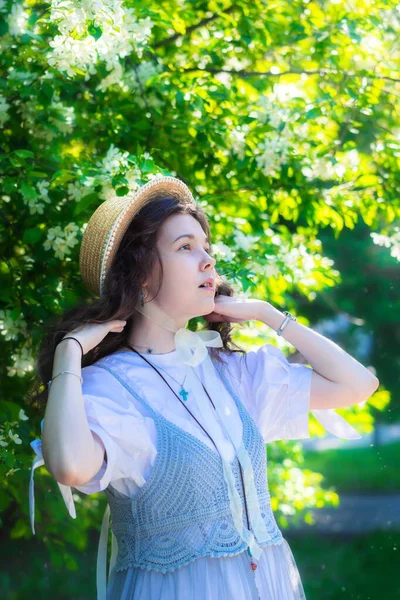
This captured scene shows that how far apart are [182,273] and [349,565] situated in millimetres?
8428

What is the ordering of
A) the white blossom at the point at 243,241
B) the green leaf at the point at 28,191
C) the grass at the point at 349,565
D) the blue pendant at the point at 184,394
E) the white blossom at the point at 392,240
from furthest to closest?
the grass at the point at 349,565, the white blossom at the point at 392,240, the white blossom at the point at 243,241, the green leaf at the point at 28,191, the blue pendant at the point at 184,394

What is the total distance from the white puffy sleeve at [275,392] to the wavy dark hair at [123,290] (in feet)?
1.02

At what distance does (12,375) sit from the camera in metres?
2.71

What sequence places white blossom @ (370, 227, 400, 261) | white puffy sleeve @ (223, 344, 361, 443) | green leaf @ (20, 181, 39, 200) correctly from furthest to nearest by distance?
white blossom @ (370, 227, 400, 261) < green leaf @ (20, 181, 39, 200) < white puffy sleeve @ (223, 344, 361, 443)

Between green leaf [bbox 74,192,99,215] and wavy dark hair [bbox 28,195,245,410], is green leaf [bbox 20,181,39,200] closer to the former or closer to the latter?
green leaf [bbox 74,192,99,215]

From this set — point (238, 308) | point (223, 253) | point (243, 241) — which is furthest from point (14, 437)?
point (243, 241)

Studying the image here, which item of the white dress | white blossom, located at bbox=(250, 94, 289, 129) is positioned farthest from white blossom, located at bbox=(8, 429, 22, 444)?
white blossom, located at bbox=(250, 94, 289, 129)

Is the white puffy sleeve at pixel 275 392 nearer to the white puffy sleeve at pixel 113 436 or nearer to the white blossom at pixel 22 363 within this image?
the white puffy sleeve at pixel 113 436

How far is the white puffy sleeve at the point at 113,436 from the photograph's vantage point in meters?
1.69

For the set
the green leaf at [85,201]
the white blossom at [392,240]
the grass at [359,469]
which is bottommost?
the grass at [359,469]

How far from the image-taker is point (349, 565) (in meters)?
9.66

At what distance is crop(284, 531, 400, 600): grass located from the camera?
330 inches

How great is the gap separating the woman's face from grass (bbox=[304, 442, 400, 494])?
11532 millimetres

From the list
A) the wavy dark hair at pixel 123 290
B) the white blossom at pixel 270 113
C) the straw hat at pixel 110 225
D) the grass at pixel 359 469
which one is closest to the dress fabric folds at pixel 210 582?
the wavy dark hair at pixel 123 290
